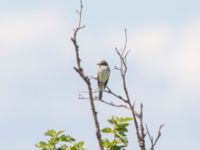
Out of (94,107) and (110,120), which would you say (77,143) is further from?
(94,107)

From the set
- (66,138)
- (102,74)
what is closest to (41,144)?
(66,138)

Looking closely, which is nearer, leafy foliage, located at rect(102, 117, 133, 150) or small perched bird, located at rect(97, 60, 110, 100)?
leafy foliage, located at rect(102, 117, 133, 150)

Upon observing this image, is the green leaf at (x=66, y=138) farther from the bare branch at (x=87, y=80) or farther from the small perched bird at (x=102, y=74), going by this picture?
the small perched bird at (x=102, y=74)

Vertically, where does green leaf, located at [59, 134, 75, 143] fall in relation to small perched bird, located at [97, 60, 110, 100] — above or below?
below

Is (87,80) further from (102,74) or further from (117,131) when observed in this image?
(102,74)

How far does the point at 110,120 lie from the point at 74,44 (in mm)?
1353

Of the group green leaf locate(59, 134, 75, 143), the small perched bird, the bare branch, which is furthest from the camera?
the small perched bird

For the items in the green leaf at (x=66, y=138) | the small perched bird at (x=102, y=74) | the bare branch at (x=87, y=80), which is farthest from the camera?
the small perched bird at (x=102, y=74)

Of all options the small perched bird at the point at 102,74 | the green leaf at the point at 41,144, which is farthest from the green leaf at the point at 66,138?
the small perched bird at the point at 102,74

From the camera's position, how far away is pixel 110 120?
859 centimetres

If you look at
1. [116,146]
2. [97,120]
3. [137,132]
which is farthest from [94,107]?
[116,146]

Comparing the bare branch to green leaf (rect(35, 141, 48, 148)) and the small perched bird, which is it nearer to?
green leaf (rect(35, 141, 48, 148))

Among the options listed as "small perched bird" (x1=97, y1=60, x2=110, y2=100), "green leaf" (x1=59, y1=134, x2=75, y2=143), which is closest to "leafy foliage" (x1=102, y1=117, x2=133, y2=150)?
"green leaf" (x1=59, y1=134, x2=75, y2=143)

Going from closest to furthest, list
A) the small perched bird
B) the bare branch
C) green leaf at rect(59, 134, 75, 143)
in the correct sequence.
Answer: the bare branch < green leaf at rect(59, 134, 75, 143) < the small perched bird
